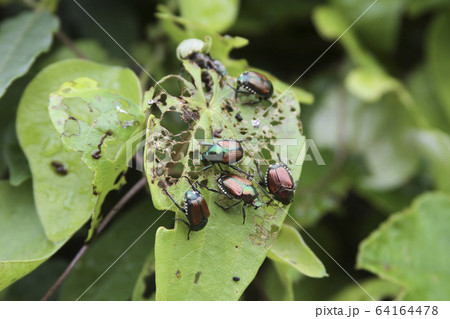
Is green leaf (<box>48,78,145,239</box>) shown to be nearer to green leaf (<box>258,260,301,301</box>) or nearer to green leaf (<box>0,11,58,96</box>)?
green leaf (<box>0,11,58,96</box>)

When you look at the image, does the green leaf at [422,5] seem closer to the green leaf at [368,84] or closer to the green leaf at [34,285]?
the green leaf at [368,84]

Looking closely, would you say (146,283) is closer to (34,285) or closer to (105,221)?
(105,221)

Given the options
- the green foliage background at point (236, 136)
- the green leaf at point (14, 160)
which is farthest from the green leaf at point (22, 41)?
the green leaf at point (14, 160)

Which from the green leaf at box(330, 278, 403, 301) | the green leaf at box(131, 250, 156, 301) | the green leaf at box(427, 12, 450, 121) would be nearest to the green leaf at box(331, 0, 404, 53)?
the green leaf at box(427, 12, 450, 121)

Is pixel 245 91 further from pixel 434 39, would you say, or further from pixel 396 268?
pixel 434 39

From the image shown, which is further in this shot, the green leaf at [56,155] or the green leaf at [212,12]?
the green leaf at [212,12]
